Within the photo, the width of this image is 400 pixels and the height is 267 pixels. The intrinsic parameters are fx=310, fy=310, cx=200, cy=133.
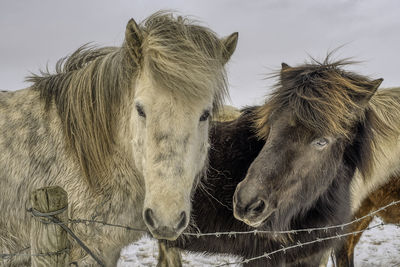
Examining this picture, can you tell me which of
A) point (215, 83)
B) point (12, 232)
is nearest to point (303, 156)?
point (215, 83)

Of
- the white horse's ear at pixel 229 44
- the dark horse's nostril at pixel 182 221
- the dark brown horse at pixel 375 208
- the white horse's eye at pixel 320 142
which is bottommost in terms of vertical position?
the dark brown horse at pixel 375 208

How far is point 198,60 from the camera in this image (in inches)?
88.6

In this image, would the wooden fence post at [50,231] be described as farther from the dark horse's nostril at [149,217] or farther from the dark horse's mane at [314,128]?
the dark horse's mane at [314,128]

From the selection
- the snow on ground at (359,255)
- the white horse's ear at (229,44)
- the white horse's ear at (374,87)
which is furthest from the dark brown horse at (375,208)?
the white horse's ear at (229,44)

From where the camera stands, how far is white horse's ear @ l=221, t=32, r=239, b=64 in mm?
2553

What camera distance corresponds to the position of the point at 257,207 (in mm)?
2354

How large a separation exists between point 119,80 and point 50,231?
1.19 metres

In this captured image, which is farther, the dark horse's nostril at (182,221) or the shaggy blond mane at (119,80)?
the shaggy blond mane at (119,80)

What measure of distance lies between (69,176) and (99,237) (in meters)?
0.53

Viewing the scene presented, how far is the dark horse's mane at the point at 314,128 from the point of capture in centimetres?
261

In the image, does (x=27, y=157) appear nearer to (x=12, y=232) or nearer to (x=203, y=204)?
(x=12, y=232)

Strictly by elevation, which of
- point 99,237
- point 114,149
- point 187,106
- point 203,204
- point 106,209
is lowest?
point 203,204

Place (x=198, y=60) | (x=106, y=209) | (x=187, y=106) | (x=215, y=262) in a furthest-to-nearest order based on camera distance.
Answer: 1. (x=215, y=262)
2. (x=106, y=209)
3. (x=198, y=60)
4. (x=187, y=106)

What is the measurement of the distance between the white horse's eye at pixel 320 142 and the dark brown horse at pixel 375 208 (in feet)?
8.25
